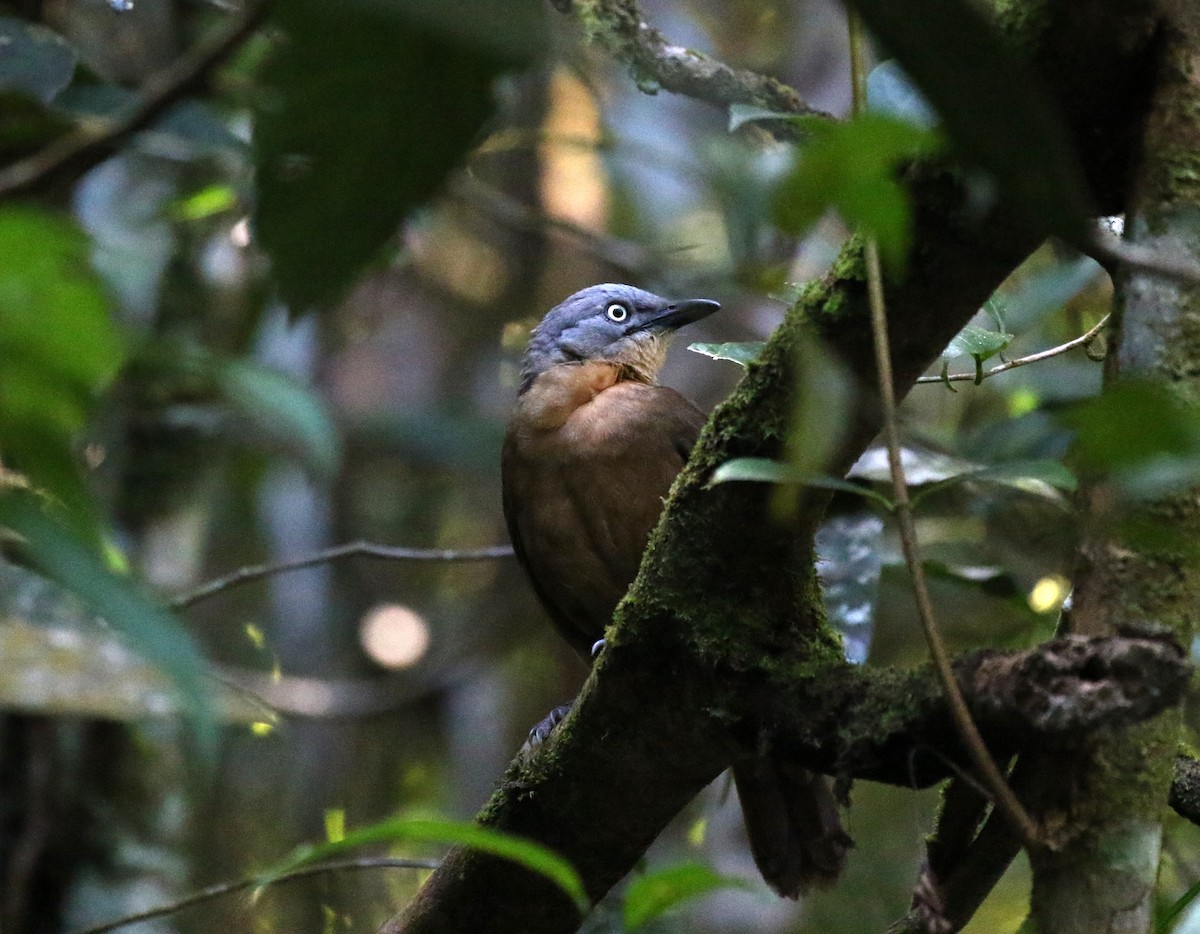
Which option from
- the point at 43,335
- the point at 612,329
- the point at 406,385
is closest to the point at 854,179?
the point at 43,335

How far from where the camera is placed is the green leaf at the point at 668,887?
148 cm

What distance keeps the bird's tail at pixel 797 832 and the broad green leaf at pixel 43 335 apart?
2589 millimetres

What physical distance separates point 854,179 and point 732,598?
5.19 feet

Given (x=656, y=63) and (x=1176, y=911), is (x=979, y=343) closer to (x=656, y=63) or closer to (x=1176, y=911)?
(x=1176, y=911)

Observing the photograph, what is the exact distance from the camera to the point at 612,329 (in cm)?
532

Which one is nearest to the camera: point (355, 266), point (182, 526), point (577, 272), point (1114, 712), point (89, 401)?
point (355, 266)

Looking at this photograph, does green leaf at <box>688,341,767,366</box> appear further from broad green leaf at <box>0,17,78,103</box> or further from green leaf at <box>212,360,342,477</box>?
broad green leaf at <box>0,17,78,103</box>

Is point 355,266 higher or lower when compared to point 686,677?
higher

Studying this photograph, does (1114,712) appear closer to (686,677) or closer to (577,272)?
(686,677)

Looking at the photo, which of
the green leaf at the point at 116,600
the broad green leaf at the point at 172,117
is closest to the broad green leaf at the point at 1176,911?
the green leaf at the point at 116,600

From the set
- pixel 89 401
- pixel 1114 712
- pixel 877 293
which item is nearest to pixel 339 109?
pixel 89 401

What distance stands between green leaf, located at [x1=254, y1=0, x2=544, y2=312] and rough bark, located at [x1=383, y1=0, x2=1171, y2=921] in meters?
1.06

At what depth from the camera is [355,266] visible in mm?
1116

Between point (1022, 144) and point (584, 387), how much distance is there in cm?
391
